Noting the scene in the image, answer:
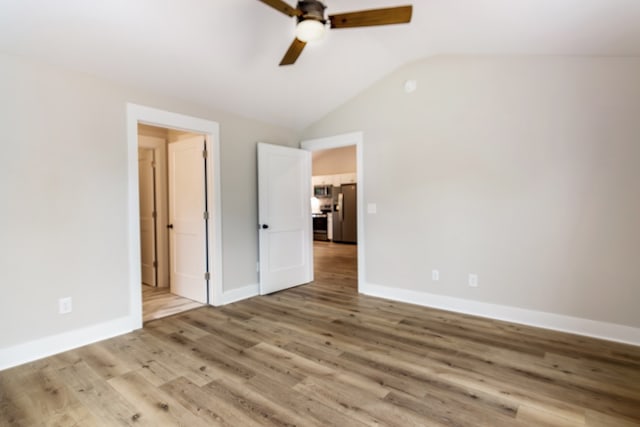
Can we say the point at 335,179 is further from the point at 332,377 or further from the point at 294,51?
the point at 332,377

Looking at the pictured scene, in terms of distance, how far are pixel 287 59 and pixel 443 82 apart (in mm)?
1956

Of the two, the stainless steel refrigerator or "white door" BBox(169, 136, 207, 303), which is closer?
"white door" BBox(169, 136, 207, 303)

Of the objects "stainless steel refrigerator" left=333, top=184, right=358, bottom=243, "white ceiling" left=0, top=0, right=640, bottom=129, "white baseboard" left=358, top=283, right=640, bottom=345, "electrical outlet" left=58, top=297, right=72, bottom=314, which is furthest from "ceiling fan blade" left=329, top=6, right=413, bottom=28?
"stainless steel refrigerator" left=333, top=184, right=358, bottom=243

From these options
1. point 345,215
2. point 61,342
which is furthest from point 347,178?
point 61,342

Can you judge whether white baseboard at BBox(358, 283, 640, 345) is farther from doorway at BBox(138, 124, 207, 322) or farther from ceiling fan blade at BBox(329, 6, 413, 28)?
ceiling fan blade at BBox(329, 6, 413, 28)

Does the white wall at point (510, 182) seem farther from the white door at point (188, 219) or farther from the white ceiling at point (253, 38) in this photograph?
the white door at point (188, 219)

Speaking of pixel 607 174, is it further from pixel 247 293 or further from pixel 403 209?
pixel 247 293

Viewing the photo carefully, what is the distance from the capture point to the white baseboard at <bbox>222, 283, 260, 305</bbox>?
396 cm

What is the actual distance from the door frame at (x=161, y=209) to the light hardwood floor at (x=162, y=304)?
30cm

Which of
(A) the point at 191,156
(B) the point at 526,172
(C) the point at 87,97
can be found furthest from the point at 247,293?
(B) the point at 526,172

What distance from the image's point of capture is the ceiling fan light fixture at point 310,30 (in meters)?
2.01

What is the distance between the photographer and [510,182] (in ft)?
10.6

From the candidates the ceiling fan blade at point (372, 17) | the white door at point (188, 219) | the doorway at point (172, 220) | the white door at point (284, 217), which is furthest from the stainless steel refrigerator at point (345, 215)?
the ceiling fan blade at point (372, 17)

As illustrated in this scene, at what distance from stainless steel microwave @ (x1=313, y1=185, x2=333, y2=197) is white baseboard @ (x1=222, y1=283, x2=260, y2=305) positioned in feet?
19.5
